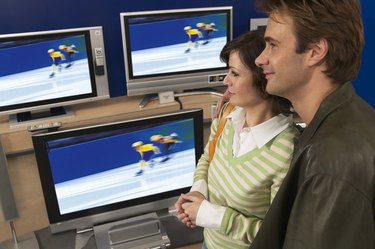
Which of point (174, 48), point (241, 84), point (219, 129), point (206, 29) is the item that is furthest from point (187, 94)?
point (241, 84)

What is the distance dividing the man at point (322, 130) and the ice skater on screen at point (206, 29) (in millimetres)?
1316

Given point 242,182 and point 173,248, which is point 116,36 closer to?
point 173,248

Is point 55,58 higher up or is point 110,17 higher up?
point 110,17

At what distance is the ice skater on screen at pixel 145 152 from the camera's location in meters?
1.36

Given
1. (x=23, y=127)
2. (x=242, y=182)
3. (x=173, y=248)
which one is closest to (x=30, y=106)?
(x=23, y=127)

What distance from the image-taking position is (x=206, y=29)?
2.18 metres

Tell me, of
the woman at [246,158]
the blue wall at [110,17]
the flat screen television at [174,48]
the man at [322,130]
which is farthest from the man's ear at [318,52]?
the blue wall at [110,17]

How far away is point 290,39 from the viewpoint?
809 mm

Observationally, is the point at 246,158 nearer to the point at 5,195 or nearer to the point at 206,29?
the point at 5,195

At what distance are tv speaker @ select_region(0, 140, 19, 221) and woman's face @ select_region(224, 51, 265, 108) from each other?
0.81 m

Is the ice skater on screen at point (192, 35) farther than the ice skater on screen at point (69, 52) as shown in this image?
Yes

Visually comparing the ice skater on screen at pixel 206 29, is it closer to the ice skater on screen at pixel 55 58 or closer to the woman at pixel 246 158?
the ice skater on screen at pixel 55 58

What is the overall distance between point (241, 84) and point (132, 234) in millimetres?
738

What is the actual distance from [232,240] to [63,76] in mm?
1316
